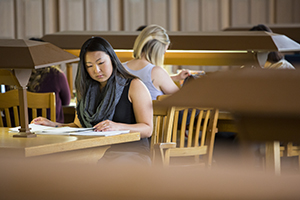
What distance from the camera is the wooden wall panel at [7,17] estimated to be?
982 centimetres

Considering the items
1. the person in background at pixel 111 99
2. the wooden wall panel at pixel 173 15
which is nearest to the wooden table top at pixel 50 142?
the person in background at pixel 111 99

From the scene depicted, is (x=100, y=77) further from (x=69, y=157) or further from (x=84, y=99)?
(x=69, y=157)

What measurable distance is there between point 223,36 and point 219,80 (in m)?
3.55

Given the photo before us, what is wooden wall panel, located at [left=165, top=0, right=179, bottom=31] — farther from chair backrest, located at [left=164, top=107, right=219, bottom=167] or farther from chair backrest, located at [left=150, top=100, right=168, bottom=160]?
chair backrest, located at [left=150, top=100, right=168, bottom=160]

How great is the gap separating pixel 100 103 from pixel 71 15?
7.60 m

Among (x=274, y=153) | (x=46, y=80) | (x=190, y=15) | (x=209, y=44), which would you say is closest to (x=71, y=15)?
(x=190, y=15)

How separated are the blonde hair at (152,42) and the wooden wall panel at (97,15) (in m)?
6.27

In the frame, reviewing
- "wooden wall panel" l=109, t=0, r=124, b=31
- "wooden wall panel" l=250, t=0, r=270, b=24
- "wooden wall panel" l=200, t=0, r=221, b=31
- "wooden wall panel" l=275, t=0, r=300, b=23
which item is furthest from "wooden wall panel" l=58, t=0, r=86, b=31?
"wooden wall panel" l=275, t=0, r=300, b=23

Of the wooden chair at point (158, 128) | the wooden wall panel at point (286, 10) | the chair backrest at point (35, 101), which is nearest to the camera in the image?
the wooden chair at point (158, 128)

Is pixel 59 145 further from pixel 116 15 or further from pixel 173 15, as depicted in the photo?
pixel 116 15

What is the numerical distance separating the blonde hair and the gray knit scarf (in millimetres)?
1018

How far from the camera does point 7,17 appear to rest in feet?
32.3

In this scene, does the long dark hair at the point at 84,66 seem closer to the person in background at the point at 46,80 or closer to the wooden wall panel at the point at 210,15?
the person in background at the point at 46,80

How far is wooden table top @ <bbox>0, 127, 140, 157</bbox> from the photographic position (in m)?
1.98
